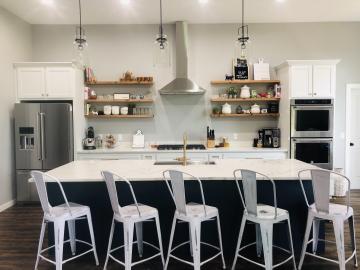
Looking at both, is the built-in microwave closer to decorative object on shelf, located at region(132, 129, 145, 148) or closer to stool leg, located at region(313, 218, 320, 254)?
stool leg, located at region(313, 218, 320, 254)

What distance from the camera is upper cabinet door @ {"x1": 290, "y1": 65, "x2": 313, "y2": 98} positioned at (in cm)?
558

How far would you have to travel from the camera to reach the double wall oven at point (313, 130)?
18.2 feet

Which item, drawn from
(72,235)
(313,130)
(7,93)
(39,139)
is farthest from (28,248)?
(313,130)

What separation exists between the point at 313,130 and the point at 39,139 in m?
4.48

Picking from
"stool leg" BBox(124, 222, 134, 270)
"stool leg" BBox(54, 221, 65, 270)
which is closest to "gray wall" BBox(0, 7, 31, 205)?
"stool leg" BBox(54, 221, 65, 270)

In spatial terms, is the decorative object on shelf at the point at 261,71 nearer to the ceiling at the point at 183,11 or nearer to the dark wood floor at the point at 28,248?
the ceiling at the point at 183,11

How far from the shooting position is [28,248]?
3662mm

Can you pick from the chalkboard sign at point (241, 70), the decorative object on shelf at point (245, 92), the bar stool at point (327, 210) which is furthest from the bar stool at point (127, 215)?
the chalkboard sign at point (241, 70)

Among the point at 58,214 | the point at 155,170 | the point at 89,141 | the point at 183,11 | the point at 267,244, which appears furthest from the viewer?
the point at 89,141

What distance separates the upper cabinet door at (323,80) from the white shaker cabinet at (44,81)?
4.02 m

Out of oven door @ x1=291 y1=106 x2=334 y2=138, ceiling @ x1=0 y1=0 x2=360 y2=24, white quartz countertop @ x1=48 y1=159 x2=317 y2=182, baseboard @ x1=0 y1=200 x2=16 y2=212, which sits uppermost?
ceiling @ x1=0 y1=0 x2=360 y2=24

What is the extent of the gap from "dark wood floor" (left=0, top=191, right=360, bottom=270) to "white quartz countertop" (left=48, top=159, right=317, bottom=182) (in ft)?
2.77

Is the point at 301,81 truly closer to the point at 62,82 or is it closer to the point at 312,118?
the point at 312,118

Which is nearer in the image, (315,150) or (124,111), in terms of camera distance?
(315,150)
